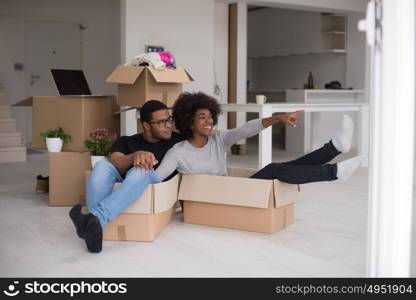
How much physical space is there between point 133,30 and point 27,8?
3.55 meters

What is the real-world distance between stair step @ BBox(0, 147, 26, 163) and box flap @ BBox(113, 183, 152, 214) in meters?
4.46

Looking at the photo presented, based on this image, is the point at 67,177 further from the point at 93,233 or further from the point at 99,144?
the point at 93,233

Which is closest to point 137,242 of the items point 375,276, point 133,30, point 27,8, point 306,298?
point 306,298

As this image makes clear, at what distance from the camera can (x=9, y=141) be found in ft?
24.7

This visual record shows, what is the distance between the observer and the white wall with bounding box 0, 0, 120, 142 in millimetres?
9422

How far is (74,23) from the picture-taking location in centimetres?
986

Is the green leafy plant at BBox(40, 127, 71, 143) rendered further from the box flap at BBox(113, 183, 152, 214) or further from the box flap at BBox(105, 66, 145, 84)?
the box flap at BBox(113, 183, 152, 214)

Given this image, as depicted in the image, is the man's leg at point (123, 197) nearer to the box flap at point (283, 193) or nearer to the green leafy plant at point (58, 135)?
the box flap at point (283, 193)

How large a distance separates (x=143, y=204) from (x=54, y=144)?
1.38 meters

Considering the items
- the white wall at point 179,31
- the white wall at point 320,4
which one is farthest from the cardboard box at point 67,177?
the white wall at point 320,4

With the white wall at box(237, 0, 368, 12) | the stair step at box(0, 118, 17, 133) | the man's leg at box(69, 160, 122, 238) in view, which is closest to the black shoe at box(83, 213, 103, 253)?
the man's leg at box(69, 160, 122, 238)

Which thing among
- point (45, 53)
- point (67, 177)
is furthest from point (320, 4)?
point (67, 177)

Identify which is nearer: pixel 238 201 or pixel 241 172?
pixel 238 201

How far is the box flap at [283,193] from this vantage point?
3.34 m
